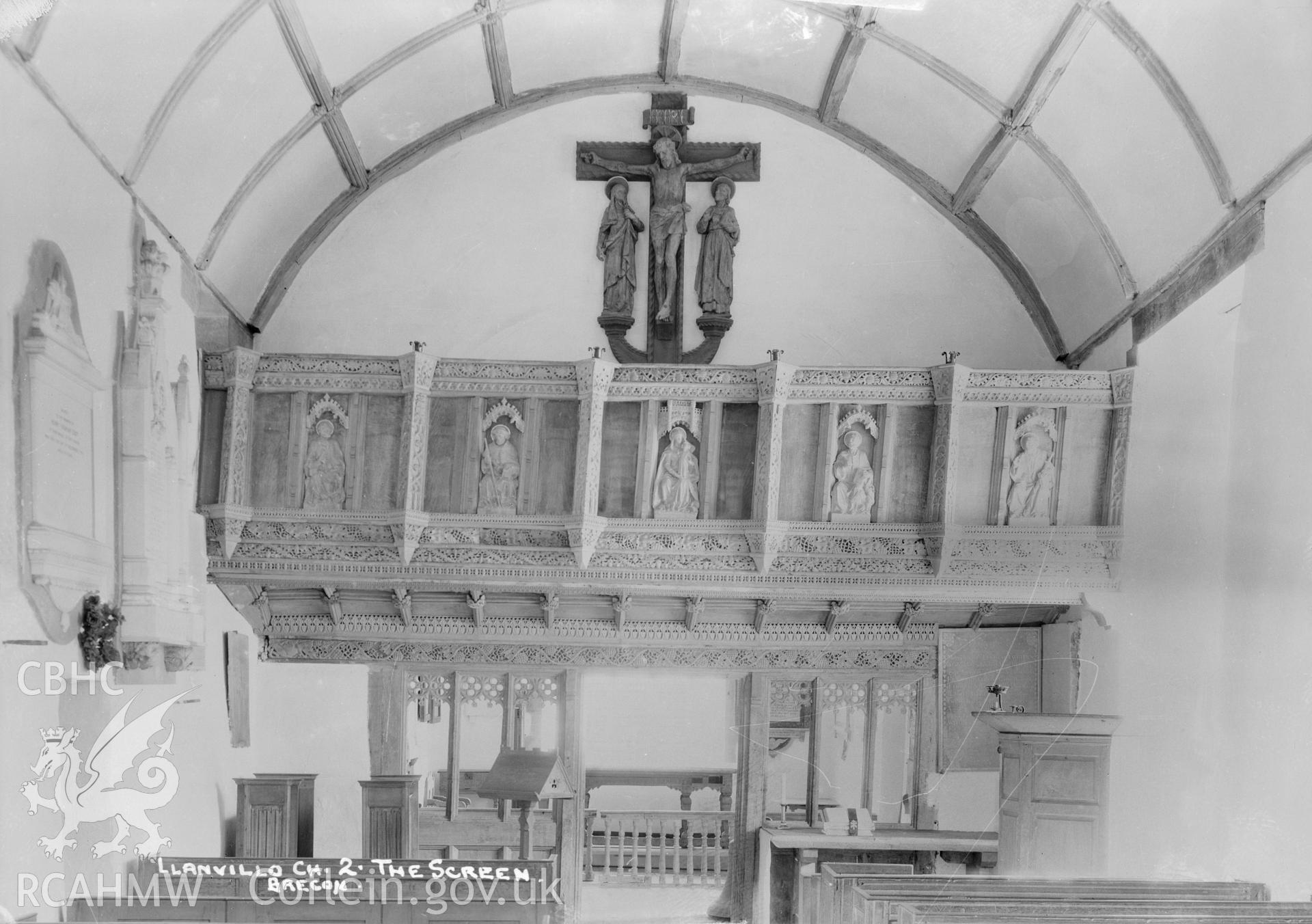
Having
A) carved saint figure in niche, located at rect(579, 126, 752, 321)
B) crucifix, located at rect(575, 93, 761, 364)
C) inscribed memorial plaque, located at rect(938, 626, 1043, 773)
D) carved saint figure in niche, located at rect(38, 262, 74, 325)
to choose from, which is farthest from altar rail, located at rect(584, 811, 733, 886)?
carved saint figure in niche, located at rect(38, 262, 74, 325)

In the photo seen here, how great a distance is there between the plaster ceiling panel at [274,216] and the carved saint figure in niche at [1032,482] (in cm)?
450

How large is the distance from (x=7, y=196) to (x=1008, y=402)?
5.19 metres

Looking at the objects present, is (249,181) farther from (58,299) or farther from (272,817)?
(272,817)

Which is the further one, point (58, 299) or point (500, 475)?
point (500, 475)

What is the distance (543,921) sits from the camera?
18.4ft

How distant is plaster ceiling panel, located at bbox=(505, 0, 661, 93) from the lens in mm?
7406

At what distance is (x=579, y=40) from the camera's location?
303 inches

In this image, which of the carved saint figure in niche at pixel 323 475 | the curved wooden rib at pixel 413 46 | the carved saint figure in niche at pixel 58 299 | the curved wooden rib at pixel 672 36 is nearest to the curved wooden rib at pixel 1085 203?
the curved wooden rib at pixel 672 36

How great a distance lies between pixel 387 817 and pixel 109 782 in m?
2.92

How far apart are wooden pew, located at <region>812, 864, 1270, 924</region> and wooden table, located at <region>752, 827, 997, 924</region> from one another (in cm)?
256

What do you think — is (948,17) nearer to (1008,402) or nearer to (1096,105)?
(1096,105)

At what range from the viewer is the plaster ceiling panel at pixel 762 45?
24.6ft

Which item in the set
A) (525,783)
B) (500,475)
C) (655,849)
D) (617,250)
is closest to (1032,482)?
(617,250)

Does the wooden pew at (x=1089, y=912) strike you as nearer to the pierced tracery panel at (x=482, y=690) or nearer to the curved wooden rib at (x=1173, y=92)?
the curved wooden rib at (x=1173, y=92)
